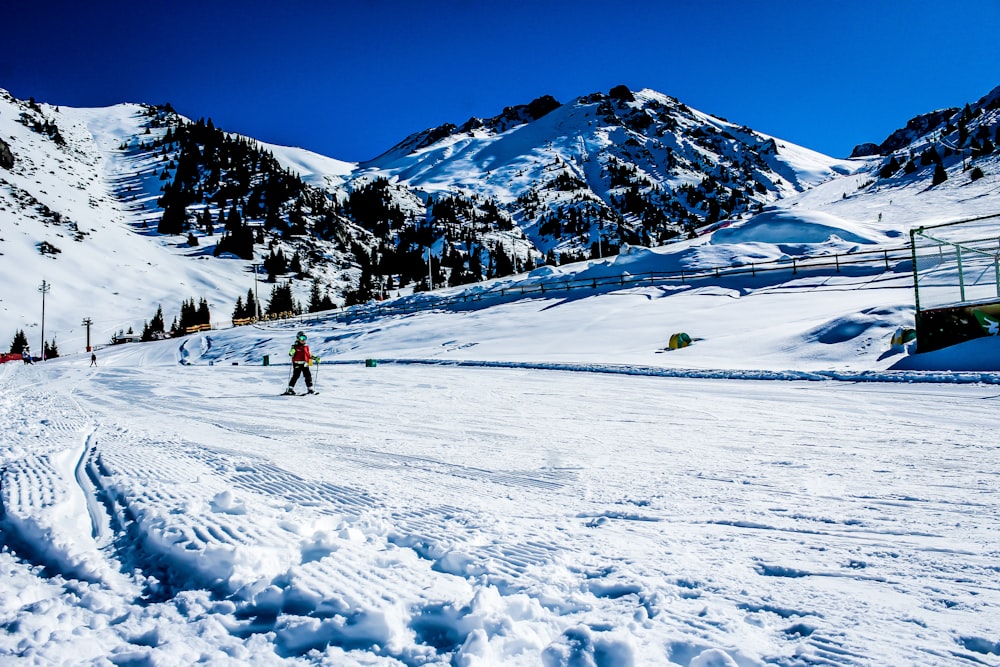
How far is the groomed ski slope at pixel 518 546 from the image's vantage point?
7.68 ft

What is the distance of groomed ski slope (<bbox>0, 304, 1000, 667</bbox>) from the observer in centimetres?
234

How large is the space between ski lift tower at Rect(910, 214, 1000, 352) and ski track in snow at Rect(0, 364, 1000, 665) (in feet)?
18.2

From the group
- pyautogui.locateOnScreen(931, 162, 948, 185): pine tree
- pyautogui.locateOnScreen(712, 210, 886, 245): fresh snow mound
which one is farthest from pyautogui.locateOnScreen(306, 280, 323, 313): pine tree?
pyautogui.locateOnScreen(931, 162, 948, 185): pine tree

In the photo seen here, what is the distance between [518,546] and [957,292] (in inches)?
645

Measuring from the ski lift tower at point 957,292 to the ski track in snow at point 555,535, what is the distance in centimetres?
556

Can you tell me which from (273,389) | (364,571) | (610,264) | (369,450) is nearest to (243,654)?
(364,571)

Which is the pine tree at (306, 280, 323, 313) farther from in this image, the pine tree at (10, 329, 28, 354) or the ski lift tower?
the ski lift tower

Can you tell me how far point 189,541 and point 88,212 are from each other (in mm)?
185748

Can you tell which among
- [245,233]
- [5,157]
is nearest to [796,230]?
[245,233]

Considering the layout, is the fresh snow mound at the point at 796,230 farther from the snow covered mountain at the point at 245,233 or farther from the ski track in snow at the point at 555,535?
the ski track in snow at the point at 555,535

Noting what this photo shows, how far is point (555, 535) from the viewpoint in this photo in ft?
11.4

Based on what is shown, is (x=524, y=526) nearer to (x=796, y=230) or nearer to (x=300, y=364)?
(x=300, y=364)

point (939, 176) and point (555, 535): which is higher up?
point (939, 176)

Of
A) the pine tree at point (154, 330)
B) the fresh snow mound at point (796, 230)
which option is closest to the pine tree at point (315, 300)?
the pine tree at point (154, 330)
